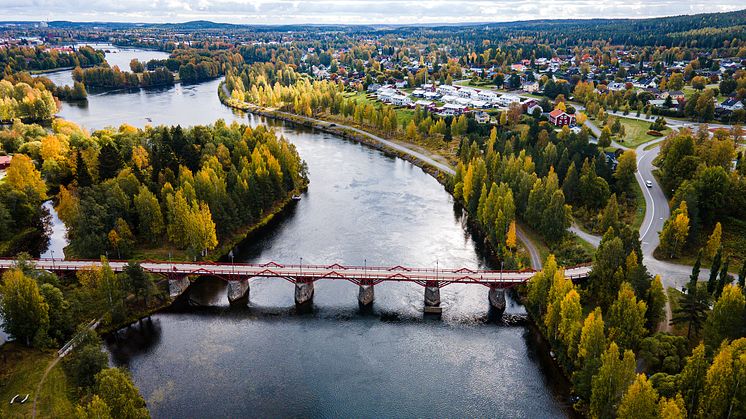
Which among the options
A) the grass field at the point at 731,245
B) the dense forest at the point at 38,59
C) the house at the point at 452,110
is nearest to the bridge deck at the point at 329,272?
the grass field at the point at 731,245

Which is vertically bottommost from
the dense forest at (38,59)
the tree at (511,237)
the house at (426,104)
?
the tree at (511,237)

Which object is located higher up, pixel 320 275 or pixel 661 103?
pixel 661 103

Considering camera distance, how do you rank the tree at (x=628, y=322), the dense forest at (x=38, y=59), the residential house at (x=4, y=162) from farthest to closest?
1. the dense forest at (x=38, y=59)
2. the residential house at (x=4, y=162)
3. the tree at (x=628, y=322)

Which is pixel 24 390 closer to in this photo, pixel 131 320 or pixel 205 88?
pixel 131 320

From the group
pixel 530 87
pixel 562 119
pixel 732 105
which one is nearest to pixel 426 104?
pixel 530 87

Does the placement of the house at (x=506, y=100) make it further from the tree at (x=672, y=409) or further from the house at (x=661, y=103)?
the tree at (x=672, y=409)

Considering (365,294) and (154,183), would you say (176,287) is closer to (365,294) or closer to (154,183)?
(154,183)

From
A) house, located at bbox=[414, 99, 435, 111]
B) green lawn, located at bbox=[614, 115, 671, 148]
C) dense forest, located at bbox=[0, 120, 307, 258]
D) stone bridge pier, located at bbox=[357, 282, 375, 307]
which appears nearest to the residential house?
dense forest, located at bbox=[0, 120, 307, 258]

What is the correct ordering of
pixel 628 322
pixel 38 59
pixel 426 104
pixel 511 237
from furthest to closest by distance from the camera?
pixel 38 59, pixel 426 104, pixel 511 237, pixel 628 322
